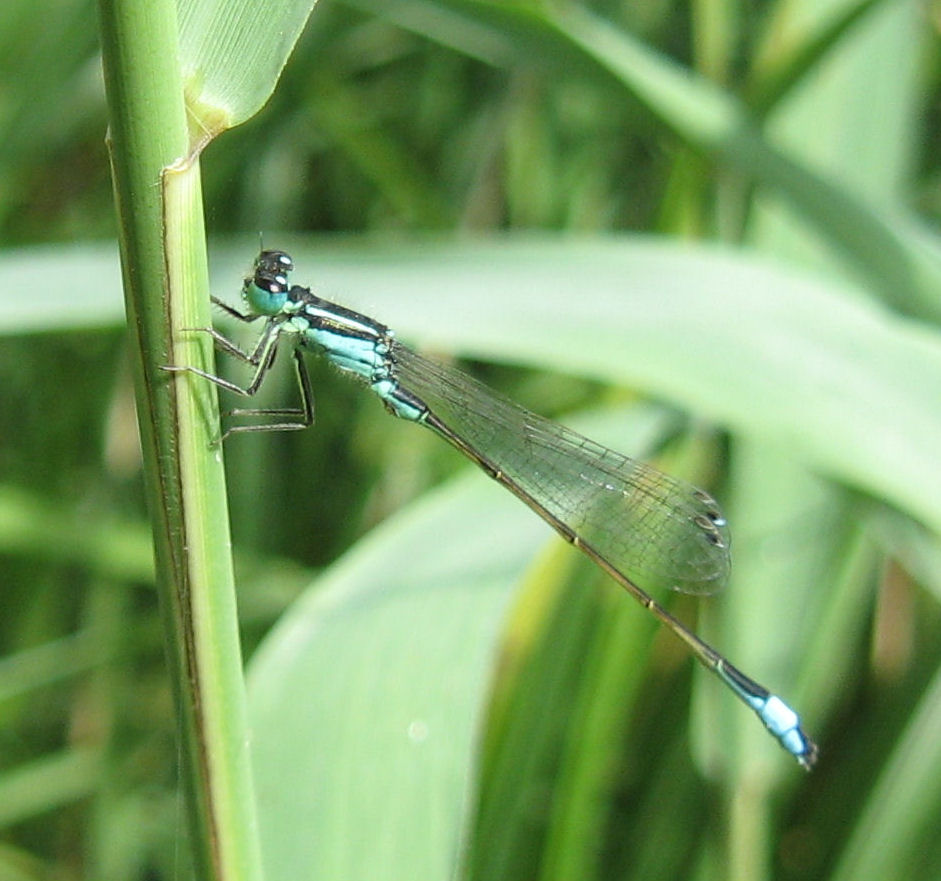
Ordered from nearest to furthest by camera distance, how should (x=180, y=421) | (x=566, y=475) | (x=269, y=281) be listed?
(x=180, y=421) → (x=269, y=281) → (x=566, y=475)

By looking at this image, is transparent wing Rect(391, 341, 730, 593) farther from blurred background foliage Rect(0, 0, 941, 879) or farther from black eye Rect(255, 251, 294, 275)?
black eye Rect(255, 251, 294, 275)

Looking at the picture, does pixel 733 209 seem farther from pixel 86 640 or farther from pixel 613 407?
pixel 86 640

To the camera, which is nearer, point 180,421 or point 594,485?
point 180,421

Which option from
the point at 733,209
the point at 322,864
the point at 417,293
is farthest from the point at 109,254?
the point at 733,209

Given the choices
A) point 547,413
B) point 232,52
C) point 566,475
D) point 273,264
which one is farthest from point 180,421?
point 547,413

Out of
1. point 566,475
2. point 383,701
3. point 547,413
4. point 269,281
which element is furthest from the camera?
point 547,413

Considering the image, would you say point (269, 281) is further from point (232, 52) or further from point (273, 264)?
point (232, 52)

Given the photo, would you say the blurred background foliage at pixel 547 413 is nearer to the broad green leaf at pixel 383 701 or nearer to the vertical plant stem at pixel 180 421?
the broad green leaf at pixel 383 701

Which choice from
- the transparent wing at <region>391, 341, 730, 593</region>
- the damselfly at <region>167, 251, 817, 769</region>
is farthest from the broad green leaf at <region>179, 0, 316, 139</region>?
the transparent wing at <region>391, 341, 730, 593</region>
